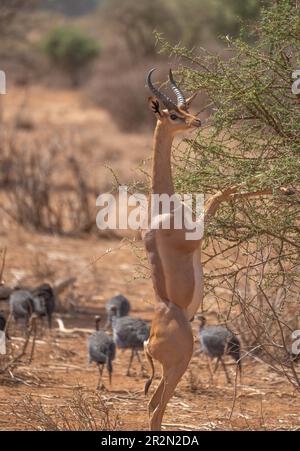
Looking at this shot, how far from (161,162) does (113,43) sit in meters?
33.1

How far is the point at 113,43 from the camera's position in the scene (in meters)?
37.1

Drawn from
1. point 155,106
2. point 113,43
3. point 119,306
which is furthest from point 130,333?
point 113,43

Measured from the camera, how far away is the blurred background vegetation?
24.2 metres

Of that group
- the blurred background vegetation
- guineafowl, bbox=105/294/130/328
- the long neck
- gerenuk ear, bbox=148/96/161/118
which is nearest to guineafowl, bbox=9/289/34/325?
guineafowl, bbox=105/294/130/328

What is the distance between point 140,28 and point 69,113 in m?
5.99

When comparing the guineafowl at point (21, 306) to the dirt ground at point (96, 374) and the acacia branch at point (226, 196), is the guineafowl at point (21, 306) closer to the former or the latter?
the dirt ground at point (96, 374)

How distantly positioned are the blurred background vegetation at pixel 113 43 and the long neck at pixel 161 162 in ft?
45.1

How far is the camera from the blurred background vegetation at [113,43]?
24203mm

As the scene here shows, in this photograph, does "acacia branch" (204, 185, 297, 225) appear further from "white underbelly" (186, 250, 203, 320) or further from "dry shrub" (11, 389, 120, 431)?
"dry shrub" (11, 389, 120, 431)

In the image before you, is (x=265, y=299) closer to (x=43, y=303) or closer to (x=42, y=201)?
(x=43, y=303)

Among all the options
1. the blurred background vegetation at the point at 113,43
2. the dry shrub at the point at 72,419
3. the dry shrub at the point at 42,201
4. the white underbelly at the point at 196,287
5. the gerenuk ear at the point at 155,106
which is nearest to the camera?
the gerenuk ear at the point at 155,106

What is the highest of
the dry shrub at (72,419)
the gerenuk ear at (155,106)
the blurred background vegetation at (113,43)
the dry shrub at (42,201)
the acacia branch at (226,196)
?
the blurred background vegetation at (113,43)

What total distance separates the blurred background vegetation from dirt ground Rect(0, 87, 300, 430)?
7392 mm

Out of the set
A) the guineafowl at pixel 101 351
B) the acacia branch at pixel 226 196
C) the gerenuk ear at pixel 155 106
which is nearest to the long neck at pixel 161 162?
the gerenuk ear at pixel 155 106
